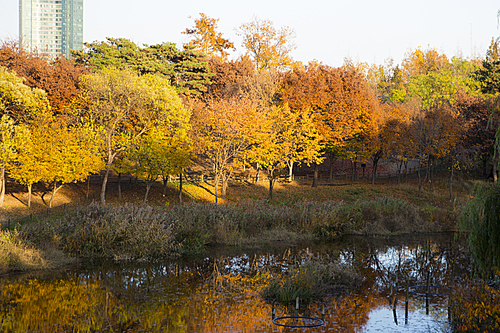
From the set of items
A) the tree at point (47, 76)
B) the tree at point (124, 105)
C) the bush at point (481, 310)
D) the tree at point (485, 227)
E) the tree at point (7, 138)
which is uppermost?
the tree at point (47, 76)

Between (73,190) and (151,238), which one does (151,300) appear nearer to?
(151,238)

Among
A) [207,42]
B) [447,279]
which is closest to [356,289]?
[447,279]

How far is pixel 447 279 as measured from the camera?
14.9 metres

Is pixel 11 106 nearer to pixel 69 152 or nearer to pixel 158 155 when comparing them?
pixel 69 152

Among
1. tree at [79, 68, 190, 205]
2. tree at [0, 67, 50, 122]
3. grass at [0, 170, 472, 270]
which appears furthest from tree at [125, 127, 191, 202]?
tree at [0, 67, 50, 122]

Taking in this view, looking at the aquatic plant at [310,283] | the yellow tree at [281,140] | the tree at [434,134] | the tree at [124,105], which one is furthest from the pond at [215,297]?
the tree at [434,134]

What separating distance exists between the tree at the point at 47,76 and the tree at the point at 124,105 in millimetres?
6900

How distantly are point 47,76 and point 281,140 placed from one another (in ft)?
70.3

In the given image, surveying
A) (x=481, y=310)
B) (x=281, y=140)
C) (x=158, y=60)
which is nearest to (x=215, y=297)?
(x=481, y=310)

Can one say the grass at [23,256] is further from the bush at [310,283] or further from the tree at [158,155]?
the tree at [158,155]

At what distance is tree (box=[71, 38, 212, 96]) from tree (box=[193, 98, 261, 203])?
12.0 m

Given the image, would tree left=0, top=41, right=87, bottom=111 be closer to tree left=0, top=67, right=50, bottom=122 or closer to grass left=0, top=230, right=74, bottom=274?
tree left=0, top=67, right=50, bottom=122

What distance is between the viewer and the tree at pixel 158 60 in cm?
4444

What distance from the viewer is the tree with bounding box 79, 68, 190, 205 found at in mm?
31281
